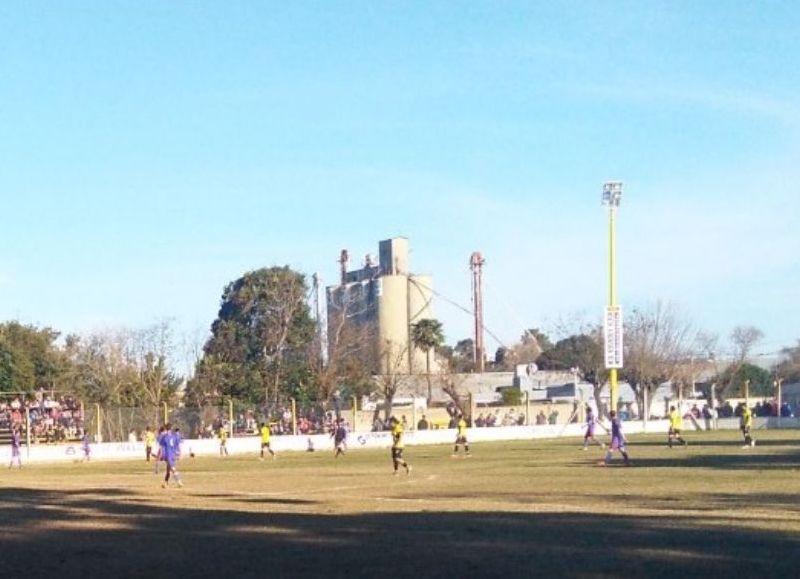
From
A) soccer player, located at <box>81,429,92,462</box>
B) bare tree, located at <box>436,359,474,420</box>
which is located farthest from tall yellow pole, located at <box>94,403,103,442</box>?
bare tree, located at <box>436,359,474,420</box>

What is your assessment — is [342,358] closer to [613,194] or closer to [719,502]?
[613,194]

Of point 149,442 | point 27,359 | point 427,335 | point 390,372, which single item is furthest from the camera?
point 427,335

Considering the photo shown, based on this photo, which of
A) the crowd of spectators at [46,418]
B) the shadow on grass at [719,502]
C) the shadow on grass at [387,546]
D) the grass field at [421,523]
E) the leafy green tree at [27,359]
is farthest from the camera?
the leafy green tree at [27,359]

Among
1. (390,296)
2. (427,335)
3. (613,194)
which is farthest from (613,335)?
(390,296)

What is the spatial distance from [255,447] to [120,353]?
26051 mm

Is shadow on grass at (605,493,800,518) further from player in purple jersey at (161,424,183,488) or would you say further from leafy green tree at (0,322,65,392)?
leafy green tree at (0,322,65,392)

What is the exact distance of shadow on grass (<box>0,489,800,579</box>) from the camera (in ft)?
51.4

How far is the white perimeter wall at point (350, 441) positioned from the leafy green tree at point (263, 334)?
16646mm

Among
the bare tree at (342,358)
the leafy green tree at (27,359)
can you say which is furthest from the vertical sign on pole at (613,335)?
the leafy green tree at (27,359)

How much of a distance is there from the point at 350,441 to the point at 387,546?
172 feet

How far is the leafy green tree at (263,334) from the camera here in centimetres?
8838

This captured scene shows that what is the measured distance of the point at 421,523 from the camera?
21594mm

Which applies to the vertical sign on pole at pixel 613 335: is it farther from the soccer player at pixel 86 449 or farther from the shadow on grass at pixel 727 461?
the soccer player at pixel 86 449

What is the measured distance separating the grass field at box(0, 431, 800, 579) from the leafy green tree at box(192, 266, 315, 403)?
150 feet
